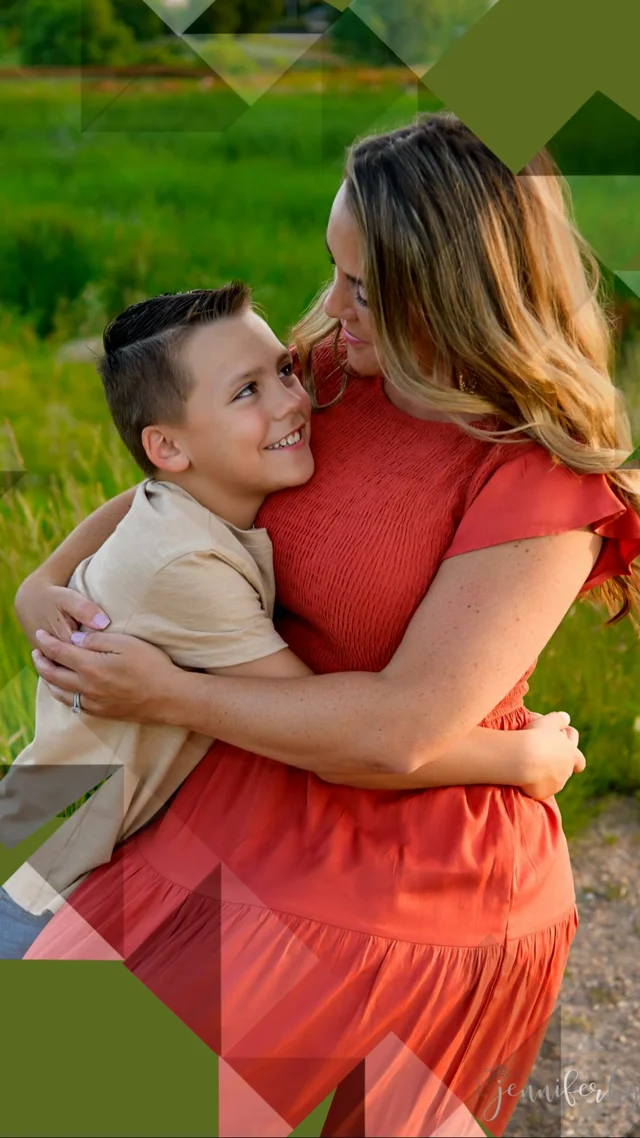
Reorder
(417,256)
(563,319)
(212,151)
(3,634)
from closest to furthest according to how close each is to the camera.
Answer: (417,256) → (563,319) → (3,634) → (212,151)

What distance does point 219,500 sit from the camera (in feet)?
5.13

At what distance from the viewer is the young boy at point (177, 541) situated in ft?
4.75

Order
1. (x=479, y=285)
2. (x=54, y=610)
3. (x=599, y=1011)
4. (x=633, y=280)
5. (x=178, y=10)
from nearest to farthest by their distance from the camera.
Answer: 1. (x=633, y=280)
2. (x=178, y=10)
3. (x=479, y=285)
4. (x=54, y=610)
5. (x=599, y=1011)

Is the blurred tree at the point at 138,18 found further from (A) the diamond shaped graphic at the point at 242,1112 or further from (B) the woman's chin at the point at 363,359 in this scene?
(A) the diamond shaped graphic at the point at 242,1112

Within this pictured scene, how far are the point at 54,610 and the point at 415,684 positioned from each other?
0.54 m

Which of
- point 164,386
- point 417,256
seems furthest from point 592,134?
point 164,386

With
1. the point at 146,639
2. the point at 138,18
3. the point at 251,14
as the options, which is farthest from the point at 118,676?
the point at 251,14

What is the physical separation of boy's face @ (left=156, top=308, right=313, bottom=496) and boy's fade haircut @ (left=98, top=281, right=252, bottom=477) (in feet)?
0.05

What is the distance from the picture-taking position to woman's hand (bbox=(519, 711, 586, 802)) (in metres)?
1.50

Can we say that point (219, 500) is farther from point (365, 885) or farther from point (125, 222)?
point (125, 222)

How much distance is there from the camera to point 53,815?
1688 mm

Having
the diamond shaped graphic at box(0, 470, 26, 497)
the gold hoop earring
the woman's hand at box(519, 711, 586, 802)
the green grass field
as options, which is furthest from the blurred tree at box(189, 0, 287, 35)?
the woman's hand at box(519, 711, 586, 802)

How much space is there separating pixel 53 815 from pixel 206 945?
399 mm

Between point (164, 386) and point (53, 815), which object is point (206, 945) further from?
point (164, 386)
